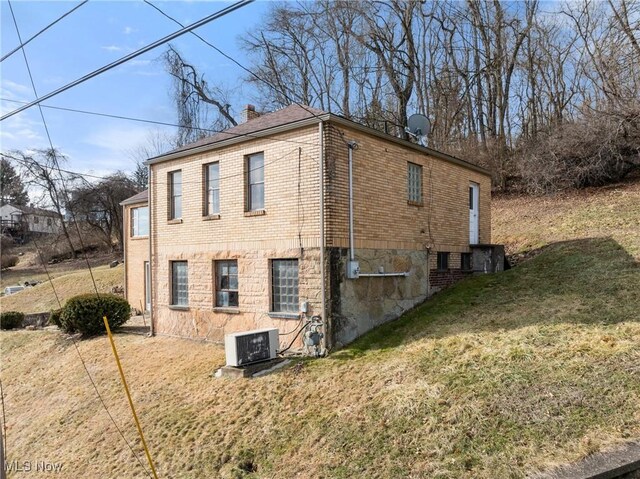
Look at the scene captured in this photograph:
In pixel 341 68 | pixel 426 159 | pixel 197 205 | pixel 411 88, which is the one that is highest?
pixel 341 68

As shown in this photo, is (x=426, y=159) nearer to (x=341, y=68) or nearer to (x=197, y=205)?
(x=197, y=205)

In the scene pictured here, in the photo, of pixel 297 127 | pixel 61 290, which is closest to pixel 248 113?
pixel 297 127

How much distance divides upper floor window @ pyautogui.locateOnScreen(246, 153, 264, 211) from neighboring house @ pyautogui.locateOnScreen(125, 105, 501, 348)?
26 millimetres

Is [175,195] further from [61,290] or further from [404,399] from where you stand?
[61,290]

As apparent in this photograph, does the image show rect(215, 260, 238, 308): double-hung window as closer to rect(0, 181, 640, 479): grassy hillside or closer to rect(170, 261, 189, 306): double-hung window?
rect(0, 181, 640, 479): grassy hillside

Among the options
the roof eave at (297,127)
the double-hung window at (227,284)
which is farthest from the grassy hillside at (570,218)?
the double-hung window at (227,284)

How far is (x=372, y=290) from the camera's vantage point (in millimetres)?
10875

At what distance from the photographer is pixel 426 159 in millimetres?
12875

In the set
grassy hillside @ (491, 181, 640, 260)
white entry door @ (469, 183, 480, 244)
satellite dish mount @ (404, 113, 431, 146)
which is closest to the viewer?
satellite dish mount @ (404, 113, 431, 146)

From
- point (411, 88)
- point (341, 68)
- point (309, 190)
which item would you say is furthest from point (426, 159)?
point (341, 68)

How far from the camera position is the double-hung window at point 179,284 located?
13.1 meters

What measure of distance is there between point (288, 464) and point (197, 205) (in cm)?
803

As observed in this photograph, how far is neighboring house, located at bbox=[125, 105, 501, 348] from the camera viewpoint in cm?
998

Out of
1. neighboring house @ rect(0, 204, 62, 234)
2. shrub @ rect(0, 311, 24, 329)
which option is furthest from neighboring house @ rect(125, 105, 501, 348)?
neighboring house @ rect(0, 204, 62, 234)
